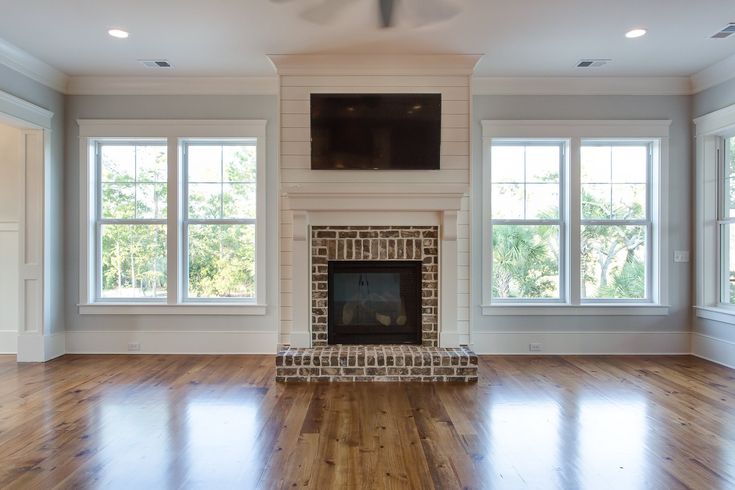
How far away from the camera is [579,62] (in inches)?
175

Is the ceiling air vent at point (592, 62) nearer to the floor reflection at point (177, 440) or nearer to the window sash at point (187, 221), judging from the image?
the window sash at point (187, 221)

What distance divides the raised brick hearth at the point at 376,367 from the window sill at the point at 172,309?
41.3 inches

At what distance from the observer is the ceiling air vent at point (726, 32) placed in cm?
363

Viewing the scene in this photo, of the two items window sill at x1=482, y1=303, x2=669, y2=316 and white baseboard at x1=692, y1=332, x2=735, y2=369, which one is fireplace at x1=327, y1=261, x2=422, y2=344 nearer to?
window sill at x1=482, y1=303, x2=669, y2=316

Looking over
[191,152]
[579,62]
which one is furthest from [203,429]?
[579,62]

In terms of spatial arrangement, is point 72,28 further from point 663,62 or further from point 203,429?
point 663,62

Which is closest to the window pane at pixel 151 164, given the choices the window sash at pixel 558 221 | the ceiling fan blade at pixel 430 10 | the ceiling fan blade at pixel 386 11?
the ceiling fan blade at pixel 386 11

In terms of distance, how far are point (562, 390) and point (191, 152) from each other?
4.41 m

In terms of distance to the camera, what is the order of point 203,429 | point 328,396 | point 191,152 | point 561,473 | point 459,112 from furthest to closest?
point 191,152 → point 459,112 → point 328,396 → point 203,429 → point 561,473

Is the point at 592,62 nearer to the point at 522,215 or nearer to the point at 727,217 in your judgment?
the point at 522,215

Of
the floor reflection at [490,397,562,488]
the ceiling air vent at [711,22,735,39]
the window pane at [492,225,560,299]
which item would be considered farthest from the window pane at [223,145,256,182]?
the ceiling air vent at [711,22,735,39]

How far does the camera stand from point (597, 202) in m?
4.98


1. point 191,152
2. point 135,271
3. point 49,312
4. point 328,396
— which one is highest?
point 191,152

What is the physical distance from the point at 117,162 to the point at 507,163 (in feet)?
14.3
